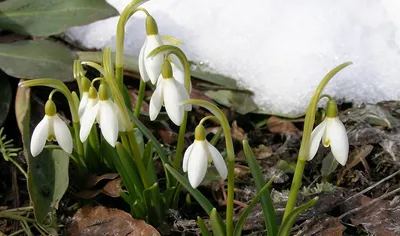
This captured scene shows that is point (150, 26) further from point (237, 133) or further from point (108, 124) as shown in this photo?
point (237, 133)

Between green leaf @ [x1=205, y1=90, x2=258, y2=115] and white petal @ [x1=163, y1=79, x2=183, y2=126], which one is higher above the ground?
white petal @ [x1=163, y1=79, x2=183, y2=126]

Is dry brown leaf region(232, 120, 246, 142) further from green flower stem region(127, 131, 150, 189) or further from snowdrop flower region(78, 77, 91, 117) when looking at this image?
snowdrop flower region(78, 77, 91, 117)

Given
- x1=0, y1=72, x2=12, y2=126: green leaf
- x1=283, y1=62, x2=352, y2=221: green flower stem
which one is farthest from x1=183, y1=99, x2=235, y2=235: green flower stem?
x1=0, y1=72, x2=12, y2=126: green leaf

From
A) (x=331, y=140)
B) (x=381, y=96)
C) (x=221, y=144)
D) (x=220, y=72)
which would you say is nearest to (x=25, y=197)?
(x=221, y=144)

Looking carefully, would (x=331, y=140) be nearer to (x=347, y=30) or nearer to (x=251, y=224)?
(x=251, y=224)

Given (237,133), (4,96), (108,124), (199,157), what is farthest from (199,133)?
(4,96)

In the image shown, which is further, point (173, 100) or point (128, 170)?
point (128, 170)
